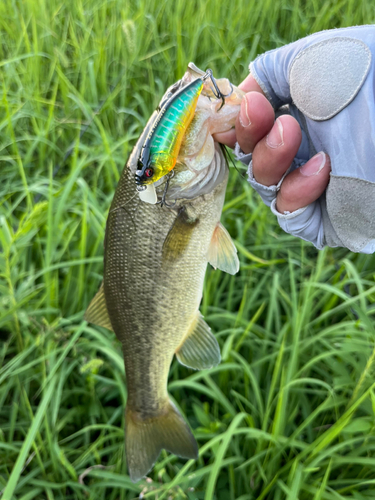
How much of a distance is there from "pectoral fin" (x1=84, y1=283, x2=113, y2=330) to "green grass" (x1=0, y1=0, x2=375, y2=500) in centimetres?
10

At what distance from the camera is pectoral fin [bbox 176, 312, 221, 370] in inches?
55.7

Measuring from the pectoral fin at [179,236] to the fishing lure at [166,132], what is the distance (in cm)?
33

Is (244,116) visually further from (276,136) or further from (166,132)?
(166,132)

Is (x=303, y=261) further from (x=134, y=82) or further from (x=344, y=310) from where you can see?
(x=134, y=82)

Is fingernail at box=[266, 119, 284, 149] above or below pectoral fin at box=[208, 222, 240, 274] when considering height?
above

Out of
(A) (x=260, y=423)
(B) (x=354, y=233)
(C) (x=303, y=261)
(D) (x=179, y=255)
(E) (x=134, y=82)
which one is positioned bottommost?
(A) (x=260, y=423)

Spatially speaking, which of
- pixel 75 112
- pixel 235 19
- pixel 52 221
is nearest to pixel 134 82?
pixel 75 112

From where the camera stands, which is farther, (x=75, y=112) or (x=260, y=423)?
(x=75, y=112)

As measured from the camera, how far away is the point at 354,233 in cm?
112

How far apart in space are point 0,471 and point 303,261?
162 centimetres

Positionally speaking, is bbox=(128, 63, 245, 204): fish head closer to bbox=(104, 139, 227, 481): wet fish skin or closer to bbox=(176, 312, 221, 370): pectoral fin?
bbox=(104, 139, 227, 481): wet fish skin

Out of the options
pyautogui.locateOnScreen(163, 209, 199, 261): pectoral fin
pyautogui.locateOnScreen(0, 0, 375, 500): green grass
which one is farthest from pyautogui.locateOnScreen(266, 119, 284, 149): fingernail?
→ pyautogui.locateOnScreen(0, 0, 375, 500): green grass

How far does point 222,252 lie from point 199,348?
1.36ft

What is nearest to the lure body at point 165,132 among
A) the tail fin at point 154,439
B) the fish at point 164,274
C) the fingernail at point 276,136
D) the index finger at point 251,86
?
the fish at point 164,274
